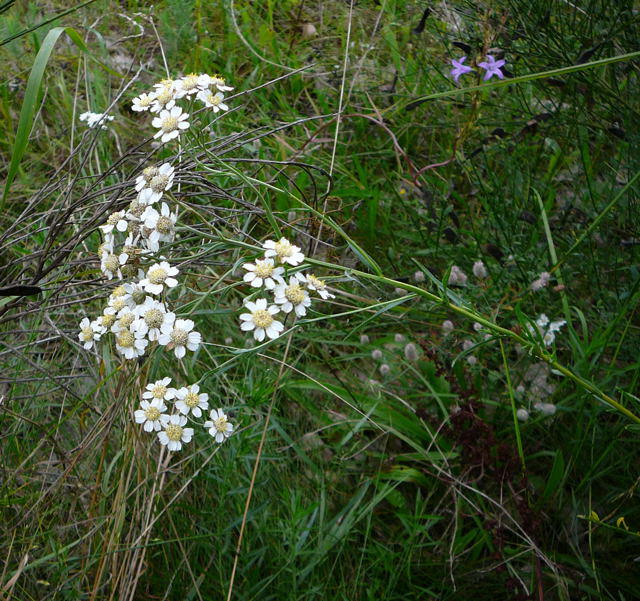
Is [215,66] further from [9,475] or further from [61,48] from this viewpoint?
[9,475]

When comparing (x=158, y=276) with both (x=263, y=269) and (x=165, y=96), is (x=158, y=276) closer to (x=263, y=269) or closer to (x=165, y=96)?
(x=263, y=269)

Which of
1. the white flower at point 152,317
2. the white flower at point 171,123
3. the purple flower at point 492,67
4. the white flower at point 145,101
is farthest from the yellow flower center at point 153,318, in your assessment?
the purple flower at point 492,67

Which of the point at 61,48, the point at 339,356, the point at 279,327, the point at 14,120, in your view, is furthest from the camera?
the point at 61,48

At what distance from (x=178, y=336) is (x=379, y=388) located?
3.04 feet

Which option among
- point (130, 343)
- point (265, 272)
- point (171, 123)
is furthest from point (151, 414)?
point (171, 123)

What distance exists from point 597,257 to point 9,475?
5.72ft

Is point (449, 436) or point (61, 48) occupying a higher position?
point (61, 48)

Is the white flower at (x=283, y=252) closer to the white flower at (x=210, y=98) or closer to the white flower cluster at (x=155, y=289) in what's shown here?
the white flower cluster at (x=155, y=289)

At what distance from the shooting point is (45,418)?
73.9 inches

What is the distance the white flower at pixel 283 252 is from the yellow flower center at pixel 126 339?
0.96 ft

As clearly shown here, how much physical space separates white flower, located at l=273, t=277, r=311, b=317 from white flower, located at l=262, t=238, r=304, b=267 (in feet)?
0.12

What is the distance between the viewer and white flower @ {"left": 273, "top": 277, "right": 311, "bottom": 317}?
1103mm

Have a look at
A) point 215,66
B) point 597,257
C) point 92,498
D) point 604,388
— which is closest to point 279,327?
point 92,498

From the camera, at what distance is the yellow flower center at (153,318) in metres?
1.13
